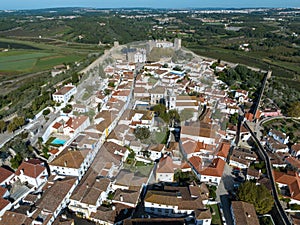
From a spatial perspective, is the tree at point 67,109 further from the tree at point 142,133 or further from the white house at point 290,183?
the white house at point 290,183

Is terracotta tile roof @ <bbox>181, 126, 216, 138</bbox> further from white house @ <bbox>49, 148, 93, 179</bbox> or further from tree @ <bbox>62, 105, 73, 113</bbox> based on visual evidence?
tree @ <bbox>62, 105, 73, 113</bbox>

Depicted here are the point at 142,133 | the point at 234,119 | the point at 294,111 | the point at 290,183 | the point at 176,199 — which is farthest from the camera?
the point at 294,111

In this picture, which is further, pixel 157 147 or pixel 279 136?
pixel 279 136

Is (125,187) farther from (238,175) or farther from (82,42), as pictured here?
(82,42)

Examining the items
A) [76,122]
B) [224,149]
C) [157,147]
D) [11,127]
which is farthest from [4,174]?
[224,149]

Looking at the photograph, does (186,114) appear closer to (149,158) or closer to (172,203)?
(149,158)
